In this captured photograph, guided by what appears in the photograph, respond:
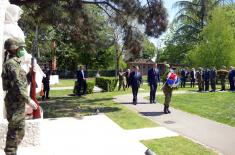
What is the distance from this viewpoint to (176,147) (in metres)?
8.05

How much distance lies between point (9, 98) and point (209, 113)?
8857mm

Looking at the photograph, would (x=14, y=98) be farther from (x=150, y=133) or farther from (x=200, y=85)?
(x=200, y=85)

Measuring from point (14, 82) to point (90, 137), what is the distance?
370cm

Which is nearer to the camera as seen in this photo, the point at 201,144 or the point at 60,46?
the point at 201,144

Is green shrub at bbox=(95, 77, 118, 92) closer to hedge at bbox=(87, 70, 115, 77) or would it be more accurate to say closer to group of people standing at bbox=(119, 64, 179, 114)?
group of people standing at bbox=(119, 64, 179, 114)

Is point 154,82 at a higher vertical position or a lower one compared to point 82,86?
higher

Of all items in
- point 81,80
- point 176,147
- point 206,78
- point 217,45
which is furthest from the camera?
point 217,45

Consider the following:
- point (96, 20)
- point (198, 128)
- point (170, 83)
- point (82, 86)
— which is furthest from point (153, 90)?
point (82, 86)

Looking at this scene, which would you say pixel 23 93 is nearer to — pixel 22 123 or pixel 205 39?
pixel 22 123

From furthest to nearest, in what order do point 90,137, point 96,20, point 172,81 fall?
1. point 96,20
2. point 172,81
3. point 90,137

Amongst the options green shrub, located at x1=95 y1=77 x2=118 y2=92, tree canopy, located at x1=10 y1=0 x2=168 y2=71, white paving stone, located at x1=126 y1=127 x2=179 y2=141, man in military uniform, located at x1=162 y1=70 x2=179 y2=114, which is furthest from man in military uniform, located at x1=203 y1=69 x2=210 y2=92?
white paving stone, located at x1=126 y1=127 x2=179 y2=141

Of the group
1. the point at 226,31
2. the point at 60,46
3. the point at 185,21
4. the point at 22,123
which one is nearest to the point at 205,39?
the point at 226,31

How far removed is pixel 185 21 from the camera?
47094mm

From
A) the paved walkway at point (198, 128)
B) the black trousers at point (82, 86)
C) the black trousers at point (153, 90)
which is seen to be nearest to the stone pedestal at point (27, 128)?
the paved walkway at point (198, 128)
